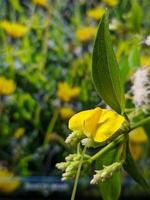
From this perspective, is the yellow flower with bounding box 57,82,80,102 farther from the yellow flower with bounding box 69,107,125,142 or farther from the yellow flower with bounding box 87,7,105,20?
the yellow flower with bounding box 69,107,125,142

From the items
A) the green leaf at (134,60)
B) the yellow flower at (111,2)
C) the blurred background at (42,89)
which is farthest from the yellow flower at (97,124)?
the blurred background at (42,89)

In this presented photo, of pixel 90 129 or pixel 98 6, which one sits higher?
pixel 90 129

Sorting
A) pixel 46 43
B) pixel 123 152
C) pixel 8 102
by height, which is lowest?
pixel 8 102

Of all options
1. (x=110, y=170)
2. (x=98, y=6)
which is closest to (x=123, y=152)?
(x=110, y=170)

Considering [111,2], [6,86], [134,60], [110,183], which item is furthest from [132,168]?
[6,86]

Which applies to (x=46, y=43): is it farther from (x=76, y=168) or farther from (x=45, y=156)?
(x=76, y=168)

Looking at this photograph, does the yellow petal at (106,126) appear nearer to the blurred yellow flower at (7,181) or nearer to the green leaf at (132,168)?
the green leaf at (132,168)
